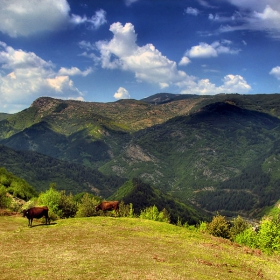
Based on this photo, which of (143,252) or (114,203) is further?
(114,203)

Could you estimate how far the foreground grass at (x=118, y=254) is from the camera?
90.0 feet

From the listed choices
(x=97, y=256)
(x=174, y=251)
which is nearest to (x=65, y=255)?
(x=97, y=256)

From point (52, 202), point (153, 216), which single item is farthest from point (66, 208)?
point (153, 216)

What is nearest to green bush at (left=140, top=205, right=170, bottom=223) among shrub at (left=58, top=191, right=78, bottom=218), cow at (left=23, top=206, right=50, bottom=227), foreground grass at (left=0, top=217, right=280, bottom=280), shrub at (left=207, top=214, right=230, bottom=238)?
shrub at (left=207, top=214, right=230, bottom=238)

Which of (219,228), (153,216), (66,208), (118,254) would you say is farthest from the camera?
(153,216)

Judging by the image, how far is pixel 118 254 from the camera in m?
33.5

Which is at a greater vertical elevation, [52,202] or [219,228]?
[52,202]

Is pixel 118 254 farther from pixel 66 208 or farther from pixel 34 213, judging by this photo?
pixel 66 208

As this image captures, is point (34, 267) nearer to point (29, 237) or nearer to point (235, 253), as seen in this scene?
point (29, 237)

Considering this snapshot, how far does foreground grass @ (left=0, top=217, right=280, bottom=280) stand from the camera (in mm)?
27438

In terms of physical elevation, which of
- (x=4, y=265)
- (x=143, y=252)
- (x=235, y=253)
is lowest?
(x=235, y=253)

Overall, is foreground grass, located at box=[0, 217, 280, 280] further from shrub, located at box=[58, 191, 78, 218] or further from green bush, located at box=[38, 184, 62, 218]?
shrub, located at box=[58, 191, 78, 218]

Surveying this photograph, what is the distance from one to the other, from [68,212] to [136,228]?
26.9 metres

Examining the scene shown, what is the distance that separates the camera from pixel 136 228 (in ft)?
157
